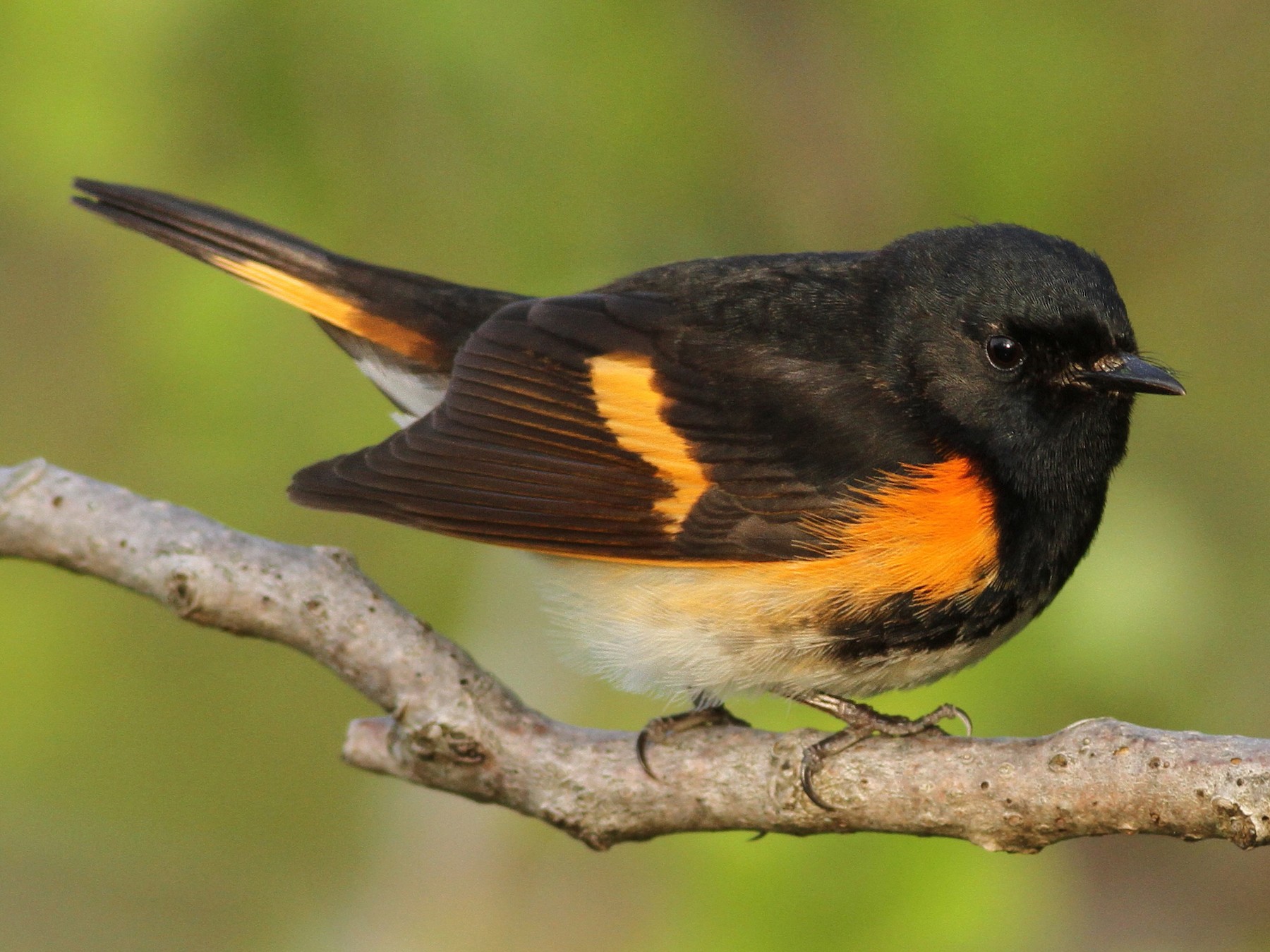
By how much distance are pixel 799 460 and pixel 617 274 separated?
1.02m

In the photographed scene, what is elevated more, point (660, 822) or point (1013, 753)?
point (1013, 753)

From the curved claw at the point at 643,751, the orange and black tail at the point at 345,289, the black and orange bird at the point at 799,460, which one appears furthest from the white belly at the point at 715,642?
the orange and black tail at the point at 345,289

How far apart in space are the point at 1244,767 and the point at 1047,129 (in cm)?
201

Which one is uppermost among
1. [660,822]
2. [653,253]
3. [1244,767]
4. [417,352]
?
[653,253]

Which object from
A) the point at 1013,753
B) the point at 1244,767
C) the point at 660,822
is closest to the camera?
the point at 1244,767

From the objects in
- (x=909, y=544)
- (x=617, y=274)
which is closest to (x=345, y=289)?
(x=617, y=274)

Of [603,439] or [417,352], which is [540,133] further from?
[603,439]

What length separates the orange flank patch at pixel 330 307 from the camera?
367 centimetres

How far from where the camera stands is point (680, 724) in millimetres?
3123

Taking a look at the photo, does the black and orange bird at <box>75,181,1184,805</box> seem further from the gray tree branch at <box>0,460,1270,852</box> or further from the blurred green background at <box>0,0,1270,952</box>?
the blurred green background at <box>0,0,1270,952</box>

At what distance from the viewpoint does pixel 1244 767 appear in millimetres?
2322

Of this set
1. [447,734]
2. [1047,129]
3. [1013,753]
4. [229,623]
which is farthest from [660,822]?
[1047,129]

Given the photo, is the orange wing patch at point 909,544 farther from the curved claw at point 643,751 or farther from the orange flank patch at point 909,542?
the curved claw at point 643,751

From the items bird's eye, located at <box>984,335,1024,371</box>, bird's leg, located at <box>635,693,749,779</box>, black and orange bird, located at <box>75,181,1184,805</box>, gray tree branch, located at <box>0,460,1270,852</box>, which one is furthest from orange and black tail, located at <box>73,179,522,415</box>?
bird's eye, located at <box>984,335,1024,371</box>
